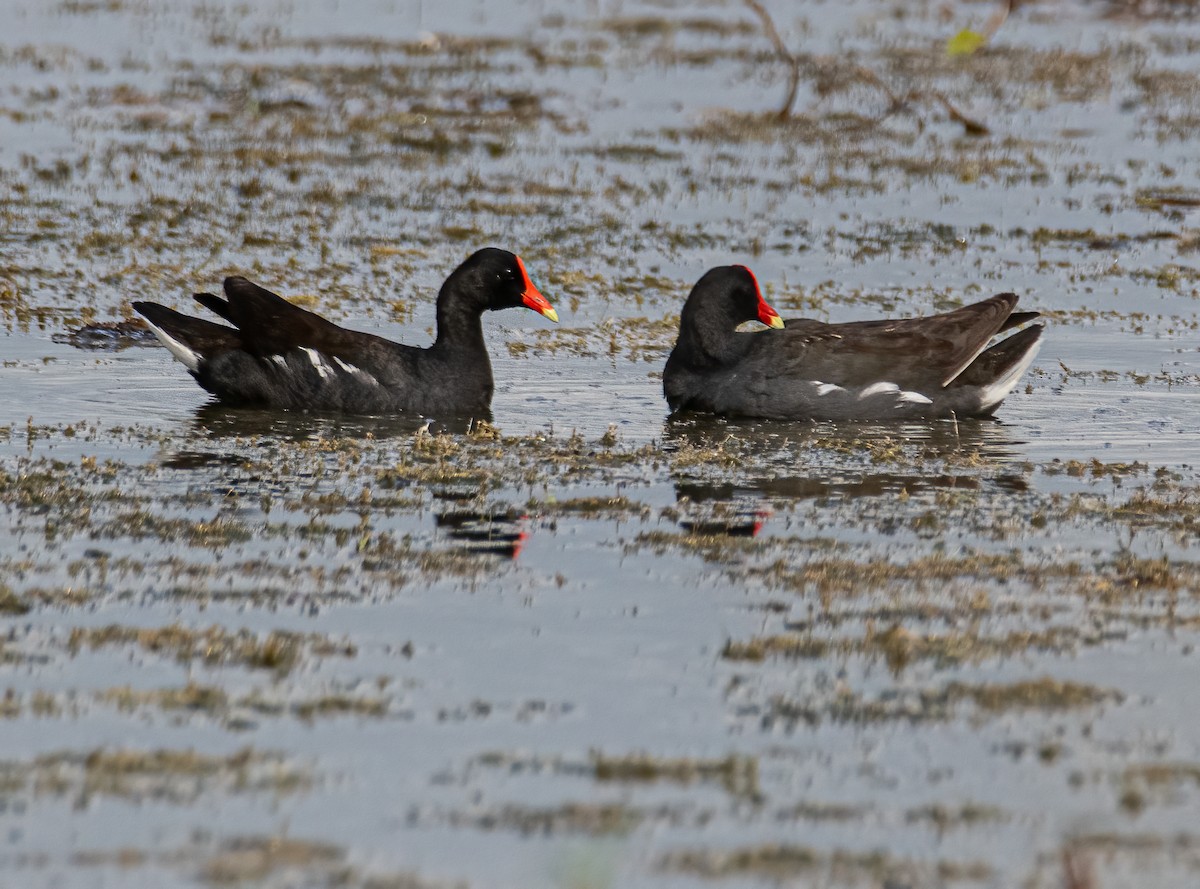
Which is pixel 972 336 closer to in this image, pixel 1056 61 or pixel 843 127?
pixel 843 127

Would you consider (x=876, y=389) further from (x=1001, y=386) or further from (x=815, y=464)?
(x=815, y=464)

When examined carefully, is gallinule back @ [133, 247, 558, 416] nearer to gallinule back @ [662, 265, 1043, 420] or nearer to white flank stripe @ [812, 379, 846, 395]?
gallinule back @ [662, 265, 1043, 420]

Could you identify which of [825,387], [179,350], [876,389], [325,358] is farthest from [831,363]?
[179,350]

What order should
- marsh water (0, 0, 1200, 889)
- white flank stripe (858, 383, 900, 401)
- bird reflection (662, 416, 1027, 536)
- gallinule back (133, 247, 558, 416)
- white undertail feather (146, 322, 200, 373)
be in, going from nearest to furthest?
marsh water (0, 0, 1200, 889), bird reflection (662, 416, 1027, 536), gallinule back (133, 247, 558, 416), white flank stripe (858, 383, 900, 401), white undertail feather (146, 322, 200, 373)

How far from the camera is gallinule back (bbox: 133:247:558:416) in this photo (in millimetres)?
12188

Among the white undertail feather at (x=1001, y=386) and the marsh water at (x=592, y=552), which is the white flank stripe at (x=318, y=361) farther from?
the white undertail feather at (x=1001, y=386)

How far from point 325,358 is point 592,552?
392 centimetres

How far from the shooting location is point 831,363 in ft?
40.2

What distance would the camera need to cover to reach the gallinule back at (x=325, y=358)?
40.0 ft

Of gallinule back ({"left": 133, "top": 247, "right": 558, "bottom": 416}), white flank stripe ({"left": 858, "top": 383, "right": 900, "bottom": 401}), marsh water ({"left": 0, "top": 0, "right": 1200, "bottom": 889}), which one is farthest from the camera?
white flank stripe ({"left": 858, "top": 383, "right": 900, "bottom": 401})

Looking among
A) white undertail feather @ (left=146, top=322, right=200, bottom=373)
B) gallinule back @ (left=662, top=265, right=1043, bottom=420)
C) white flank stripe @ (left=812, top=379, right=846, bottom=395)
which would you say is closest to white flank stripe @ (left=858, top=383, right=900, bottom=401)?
gallinule back @ (left=662, top=265, right=1043, bottom=420)

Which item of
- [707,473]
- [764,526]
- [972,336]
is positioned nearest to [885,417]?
[972,336]

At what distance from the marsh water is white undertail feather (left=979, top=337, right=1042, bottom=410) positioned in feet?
0.52

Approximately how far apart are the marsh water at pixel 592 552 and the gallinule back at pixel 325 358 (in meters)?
0.24
